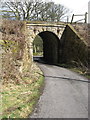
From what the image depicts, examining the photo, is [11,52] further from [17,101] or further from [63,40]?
[63,40]

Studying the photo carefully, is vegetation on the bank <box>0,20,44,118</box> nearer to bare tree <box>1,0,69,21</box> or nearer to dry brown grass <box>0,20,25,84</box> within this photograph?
dry brown grass <box>0,20,25,84</box>

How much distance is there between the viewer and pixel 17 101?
15.4 ft

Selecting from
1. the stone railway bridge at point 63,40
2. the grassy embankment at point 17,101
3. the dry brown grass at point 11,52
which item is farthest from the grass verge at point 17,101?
the stone railway bridge at point 63,40

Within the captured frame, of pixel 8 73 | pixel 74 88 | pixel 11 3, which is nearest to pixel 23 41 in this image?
pixel 8 73

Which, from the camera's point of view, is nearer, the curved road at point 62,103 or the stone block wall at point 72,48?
the curved road at point 62,103

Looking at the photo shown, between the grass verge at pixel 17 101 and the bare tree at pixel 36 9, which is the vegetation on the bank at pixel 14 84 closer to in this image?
the grass verge at pixel 17 101

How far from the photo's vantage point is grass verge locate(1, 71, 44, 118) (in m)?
3.85

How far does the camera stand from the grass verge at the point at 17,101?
12.6ft

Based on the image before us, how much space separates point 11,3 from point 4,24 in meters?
17.4

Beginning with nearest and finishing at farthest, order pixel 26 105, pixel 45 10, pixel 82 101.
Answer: pixel 26 105
pixel 82 101
pixel 45 10

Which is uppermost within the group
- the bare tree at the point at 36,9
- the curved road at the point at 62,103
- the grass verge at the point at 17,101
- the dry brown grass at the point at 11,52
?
the bare tree at the point at 36,9

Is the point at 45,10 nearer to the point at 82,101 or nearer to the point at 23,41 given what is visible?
the point at 23,41

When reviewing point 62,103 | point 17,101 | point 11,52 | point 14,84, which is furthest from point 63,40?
point 17,101

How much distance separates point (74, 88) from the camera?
6461 mm
